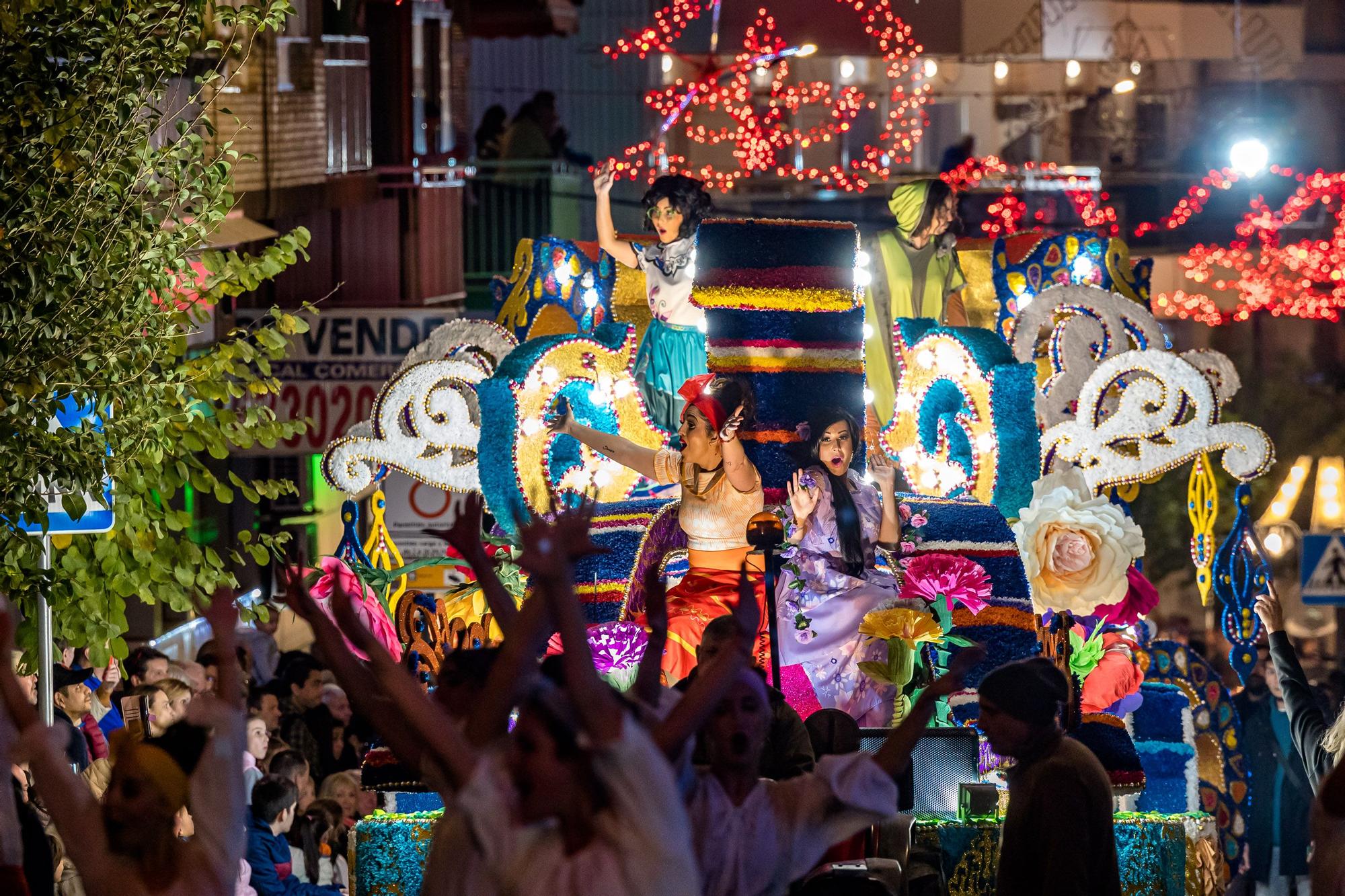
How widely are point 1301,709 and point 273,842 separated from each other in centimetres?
371

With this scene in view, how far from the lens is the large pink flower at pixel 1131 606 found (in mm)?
9344

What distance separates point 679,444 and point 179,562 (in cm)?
223

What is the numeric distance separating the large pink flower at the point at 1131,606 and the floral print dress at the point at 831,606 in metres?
1.16

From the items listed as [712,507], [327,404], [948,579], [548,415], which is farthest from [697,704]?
[327,404]

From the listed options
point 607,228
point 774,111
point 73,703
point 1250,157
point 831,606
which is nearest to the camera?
point 831,606

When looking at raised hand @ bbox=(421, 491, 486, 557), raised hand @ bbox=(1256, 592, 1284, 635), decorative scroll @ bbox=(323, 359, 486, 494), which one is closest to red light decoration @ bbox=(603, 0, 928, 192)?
decorative scroll @ bbox=(323, 359, 486, 494)

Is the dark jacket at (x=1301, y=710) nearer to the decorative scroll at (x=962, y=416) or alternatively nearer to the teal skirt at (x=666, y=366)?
the decorative scroll at (x=962, y=416)

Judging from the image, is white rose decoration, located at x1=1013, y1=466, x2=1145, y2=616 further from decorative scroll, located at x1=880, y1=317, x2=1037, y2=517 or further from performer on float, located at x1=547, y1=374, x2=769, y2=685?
performer on float, located at x1=547, y1=374, x2=769, y2=685

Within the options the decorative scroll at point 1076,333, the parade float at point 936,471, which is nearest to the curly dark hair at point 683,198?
the parade float at point 936,471

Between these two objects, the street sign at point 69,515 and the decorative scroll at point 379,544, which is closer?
the street sign at point 69,515

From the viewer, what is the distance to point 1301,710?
7.05m

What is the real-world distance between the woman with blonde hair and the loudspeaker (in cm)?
115

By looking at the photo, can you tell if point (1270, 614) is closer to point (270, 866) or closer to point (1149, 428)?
point (1149, 428)

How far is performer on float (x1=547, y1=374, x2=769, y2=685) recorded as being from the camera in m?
8.72
